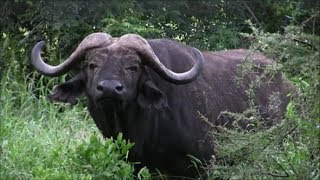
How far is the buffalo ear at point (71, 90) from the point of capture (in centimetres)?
685

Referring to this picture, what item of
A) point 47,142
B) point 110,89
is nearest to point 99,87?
point 110,89

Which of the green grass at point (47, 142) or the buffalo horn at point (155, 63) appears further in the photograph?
the buffalo horn at point (155, 63)

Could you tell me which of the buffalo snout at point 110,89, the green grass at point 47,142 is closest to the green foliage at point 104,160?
the green grass at point 47,142

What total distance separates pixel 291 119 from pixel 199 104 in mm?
1789

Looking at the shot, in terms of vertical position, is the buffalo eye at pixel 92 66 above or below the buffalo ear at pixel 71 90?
above

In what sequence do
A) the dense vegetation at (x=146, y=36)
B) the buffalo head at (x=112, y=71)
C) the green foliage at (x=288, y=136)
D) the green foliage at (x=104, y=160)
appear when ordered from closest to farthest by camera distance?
the green foliage at (x=288, y=136) < the dense vegetation at (x=146, y=36) < the green foliage at (x=104, y=160) < the buffalo head at (x=112, y=71)

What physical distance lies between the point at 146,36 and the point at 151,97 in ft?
14.2

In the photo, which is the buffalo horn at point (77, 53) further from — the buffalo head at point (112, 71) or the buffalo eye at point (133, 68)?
the buffalo eye at point (133, 68)

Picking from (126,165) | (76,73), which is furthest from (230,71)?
(126,165)

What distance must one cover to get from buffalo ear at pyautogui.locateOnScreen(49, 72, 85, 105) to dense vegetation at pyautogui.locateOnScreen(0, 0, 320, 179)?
0.42 m

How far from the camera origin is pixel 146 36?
35.6 feet

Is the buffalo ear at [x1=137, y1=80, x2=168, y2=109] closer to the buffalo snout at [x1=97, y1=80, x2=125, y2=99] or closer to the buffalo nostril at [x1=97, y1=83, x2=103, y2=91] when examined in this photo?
the buffalo snout at [x1=97, y1=80, x2=125, y2=99]

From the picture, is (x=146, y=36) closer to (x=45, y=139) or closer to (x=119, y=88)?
(x=45, y=139)

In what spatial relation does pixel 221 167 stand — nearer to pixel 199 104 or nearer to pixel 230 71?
pixel 199 104
